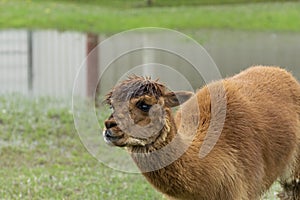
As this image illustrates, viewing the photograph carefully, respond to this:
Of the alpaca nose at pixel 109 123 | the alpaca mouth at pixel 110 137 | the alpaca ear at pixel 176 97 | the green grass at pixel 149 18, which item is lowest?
the green grass at pixel 149 18

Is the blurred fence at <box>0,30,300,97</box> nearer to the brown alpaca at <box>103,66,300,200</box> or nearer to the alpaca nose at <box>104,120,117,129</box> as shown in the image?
the brown alpaca at <box>103,66,300,200</box>

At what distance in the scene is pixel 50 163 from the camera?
949cm

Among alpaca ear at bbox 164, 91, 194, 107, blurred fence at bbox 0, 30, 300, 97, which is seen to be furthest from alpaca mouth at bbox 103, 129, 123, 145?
blurred fence at bbox 0, 30, 300, 97

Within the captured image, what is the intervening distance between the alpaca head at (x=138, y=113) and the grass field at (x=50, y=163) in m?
3.15

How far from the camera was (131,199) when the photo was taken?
7.76m

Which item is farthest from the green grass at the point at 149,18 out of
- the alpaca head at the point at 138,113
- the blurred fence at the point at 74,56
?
the alpaca head at the point at 138,113

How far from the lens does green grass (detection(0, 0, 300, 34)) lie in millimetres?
24469

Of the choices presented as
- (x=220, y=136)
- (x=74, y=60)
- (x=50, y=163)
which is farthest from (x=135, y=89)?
(x=74, y=60)

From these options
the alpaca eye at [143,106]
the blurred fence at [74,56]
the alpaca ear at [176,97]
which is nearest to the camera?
the alpaca eye at [143,106]

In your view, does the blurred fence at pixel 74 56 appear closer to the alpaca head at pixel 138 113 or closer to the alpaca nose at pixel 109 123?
the alpaca head at pixel 138 113

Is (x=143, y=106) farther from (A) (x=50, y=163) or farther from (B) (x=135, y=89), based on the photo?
(A) (x=50, y=163)

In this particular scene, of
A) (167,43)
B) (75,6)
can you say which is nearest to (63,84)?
(167,43)

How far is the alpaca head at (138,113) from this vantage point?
4449 mm

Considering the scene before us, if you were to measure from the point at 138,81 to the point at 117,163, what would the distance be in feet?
15.2
